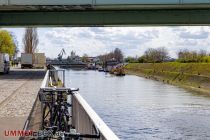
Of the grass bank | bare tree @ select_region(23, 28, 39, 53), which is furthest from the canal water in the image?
bare tree @ select_region(23, 28, 39, 53)

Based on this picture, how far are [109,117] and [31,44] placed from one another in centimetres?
11028

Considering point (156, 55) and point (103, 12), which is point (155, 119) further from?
point (156, 55)

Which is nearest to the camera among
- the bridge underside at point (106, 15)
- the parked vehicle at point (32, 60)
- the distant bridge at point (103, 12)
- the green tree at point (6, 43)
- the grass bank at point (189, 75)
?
the distant bridge at point (103, 12)

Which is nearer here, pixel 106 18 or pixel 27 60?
pixel 106 18

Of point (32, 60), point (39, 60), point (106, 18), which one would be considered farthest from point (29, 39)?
point (106, 18)

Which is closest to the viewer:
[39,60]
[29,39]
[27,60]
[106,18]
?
[106,18]

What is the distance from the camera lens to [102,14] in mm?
43188

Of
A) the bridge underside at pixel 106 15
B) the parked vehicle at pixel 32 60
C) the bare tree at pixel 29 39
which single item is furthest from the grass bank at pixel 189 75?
the bare tree at pixel 29 39

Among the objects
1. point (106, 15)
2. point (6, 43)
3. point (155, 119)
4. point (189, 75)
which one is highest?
point (106, 15)

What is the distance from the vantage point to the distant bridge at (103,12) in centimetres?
3875

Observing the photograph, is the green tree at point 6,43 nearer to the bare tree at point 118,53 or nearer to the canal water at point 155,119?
the bare tree at point 118,53

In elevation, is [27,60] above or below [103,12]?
below

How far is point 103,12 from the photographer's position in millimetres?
43062

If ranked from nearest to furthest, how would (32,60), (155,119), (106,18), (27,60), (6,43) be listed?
(155,119), (106,18), (27,60), (32,60), (6,43)
